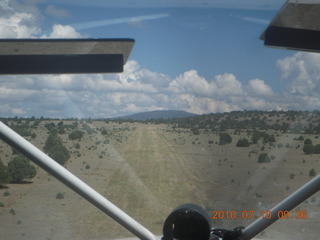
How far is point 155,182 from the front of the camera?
391cm

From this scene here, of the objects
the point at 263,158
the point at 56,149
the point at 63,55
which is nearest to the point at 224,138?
the point at 263,158

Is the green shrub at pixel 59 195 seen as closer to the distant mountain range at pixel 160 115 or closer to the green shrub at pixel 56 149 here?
the green shrub at pixel 56 149

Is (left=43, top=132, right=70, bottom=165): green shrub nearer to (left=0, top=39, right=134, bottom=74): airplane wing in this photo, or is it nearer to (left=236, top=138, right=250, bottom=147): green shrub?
(left=0, top=39, right=134, bottom=74): airplane wing

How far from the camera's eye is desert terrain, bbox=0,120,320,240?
3795mm

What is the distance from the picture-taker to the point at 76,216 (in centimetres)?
404

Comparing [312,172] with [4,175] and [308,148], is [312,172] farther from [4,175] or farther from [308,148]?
[4,175]

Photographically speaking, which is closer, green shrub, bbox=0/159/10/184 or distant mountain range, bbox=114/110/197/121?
green shrub, bbox=0/159/10/184

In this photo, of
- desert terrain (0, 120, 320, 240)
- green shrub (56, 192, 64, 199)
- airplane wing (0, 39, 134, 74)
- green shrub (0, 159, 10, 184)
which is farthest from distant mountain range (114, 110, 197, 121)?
green shrub (0, 159, 10, 184)

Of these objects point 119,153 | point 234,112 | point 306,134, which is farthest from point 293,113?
point 119,153

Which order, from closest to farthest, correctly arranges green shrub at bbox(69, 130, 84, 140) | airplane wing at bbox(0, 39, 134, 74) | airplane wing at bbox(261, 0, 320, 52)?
1. airplane wing at bbox(261, 0, 320, 52)
2. airplane wing at bbox(0, 39, 134, 74)
3. green shrub at bbox(69, 130, 84, 140)

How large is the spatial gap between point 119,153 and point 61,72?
888mm

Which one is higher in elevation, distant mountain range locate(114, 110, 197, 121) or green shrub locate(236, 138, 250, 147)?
distant mountain range locate(114, 110, 197, 121)

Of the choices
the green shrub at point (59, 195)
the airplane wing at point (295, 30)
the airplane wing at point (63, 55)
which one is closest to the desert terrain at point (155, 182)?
the green shrub at point (59, 195)

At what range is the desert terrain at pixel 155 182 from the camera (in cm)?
379
